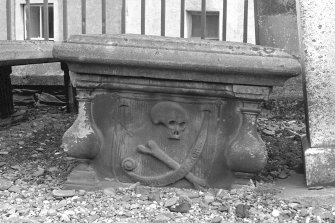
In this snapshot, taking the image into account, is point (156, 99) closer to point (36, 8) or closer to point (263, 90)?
point (263, 90)

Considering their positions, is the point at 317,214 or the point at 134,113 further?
the point at 134,113

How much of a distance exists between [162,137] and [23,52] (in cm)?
129

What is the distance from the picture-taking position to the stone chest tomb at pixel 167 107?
127 inches

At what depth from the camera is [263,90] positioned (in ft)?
10.8

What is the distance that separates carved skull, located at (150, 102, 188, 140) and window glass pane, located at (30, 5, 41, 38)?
8.27 m

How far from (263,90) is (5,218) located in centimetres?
150

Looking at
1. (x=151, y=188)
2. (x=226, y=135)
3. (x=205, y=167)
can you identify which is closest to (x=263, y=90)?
(x=226, y=135)

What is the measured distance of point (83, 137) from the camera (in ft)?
11.1

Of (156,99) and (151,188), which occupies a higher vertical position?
(156,99)

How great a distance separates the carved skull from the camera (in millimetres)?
3428

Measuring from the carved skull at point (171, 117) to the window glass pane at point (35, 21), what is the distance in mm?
8274

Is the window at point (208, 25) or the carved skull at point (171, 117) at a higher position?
the window at point (208, 25)

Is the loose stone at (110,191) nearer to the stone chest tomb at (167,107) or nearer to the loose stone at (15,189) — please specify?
the stone chest tomb at (167,107)

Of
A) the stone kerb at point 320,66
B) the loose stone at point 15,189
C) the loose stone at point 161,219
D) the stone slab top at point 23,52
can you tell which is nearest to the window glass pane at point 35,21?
the stone slab top at point 23,52
